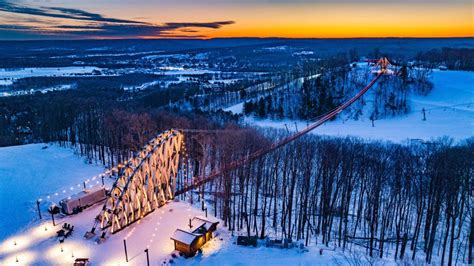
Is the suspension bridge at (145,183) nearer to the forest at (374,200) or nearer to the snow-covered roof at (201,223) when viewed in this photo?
the forest at (374,200)

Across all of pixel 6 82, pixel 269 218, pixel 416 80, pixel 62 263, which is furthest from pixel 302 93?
pixel 6 82

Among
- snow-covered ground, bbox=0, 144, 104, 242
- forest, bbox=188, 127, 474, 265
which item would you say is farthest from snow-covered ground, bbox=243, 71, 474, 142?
snow-covered ground, bbox=0, 144, 104, 242

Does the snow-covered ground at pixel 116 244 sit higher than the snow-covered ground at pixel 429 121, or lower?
lower

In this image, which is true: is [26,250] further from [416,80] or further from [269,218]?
[416,80]

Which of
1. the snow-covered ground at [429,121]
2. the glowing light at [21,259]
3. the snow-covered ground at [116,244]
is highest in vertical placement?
the snow-covered ground at [429,121]

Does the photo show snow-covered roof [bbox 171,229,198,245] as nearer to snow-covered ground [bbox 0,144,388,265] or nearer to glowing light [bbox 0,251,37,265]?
snow-covered ground [bbox 0,144,388,265]

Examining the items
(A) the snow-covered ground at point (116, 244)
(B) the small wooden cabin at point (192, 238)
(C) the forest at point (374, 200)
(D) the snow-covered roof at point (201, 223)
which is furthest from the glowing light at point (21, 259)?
(C) the forest at point (374, 200)
